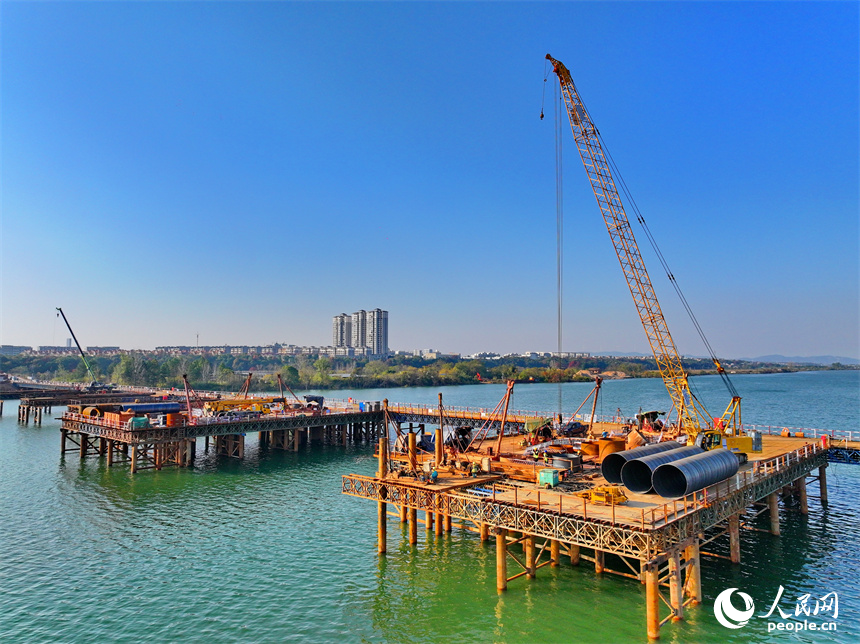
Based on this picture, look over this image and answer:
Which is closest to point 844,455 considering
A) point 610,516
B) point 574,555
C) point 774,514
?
point 774,514

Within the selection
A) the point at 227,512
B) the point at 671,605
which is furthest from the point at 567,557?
the point at 227,512

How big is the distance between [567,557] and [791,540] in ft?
54.7

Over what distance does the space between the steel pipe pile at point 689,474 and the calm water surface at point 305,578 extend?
5020 millimetres

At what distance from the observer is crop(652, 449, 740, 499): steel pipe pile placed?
27.1 m

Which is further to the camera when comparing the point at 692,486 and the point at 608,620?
the point at 692,486

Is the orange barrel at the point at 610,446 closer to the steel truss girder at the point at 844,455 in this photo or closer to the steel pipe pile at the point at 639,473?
the steel pipe pile at the point at 639,473

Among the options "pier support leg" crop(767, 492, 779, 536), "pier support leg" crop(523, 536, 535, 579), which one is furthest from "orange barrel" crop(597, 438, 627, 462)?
"pier support leg" crop(523, 536, 535, 579)

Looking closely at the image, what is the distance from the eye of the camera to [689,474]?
27.0 meters

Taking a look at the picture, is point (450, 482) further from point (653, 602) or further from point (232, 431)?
point (232, 431)

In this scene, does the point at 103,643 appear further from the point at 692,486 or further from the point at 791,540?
the point at 791,540

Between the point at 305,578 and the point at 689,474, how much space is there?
68.1 feet

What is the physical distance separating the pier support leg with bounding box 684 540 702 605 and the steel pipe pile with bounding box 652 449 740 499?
8.54 feet

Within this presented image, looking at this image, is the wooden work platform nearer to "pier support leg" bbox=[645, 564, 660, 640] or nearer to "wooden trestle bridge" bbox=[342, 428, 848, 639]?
"wooden trestle bridge" bbox=[342, 428, 848, 639]

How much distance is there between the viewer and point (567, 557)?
31.3 meters
